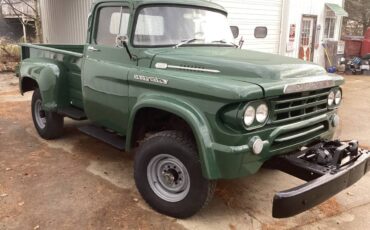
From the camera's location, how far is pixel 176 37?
412cm

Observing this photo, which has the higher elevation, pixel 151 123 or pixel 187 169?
pixel 151 123

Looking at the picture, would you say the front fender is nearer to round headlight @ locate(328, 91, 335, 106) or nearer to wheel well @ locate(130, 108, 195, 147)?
wheel well @ locate(130, 108, 195, 147)

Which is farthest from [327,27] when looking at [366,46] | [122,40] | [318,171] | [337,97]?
[318,171]

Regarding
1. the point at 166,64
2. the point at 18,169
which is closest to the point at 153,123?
the point at 166,64

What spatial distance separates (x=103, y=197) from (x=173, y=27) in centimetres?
200

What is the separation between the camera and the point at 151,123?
403cm

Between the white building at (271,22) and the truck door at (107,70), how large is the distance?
20.4ft

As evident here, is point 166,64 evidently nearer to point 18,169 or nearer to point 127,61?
point 127,61

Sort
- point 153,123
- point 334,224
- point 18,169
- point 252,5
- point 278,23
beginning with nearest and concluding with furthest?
point 334,224 → point 153,123 → point 18,169 → point 252,5 → point 278,23

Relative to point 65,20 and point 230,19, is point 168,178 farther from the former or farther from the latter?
point 65,20

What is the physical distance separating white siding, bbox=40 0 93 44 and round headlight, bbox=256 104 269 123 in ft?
27.4

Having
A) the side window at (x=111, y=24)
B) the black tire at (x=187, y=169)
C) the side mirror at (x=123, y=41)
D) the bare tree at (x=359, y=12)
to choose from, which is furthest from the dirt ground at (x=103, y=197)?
the bare tree at (x=359, y=12)

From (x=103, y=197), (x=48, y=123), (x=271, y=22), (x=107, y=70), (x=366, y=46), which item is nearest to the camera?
(x=103, y=197)

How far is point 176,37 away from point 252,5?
8.43m
